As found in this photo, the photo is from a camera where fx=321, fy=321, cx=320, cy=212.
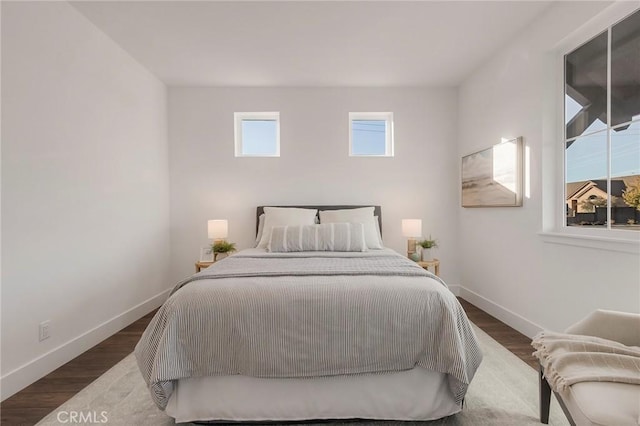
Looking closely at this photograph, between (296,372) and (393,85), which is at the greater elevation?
(393,85)

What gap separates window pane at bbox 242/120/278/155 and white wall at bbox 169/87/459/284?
7.0 inches

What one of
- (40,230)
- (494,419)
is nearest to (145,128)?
(40,230)

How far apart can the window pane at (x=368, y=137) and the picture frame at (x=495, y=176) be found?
102 centimetres

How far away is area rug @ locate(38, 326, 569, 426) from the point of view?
1648mm

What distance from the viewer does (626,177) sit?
1.95 metres

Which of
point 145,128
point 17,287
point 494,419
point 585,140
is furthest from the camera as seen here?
point 145,128

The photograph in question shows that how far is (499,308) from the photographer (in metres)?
3.11

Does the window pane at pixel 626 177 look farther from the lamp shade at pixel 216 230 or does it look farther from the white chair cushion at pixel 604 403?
the lamp shade at pixel 216 230

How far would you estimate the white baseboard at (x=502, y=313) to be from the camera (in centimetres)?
267

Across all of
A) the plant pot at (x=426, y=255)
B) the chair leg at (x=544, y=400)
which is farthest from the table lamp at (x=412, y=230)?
the chair leg at (x=544, y=400)

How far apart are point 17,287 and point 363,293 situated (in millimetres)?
2109

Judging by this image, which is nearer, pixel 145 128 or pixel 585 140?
pixel 585 140

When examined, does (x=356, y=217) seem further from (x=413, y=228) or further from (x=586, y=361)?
(x=586, y=361)

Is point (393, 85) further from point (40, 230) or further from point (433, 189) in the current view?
point (40, 230)
